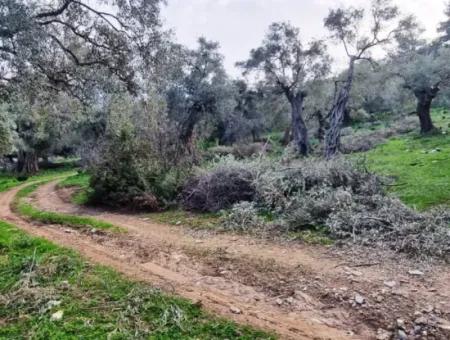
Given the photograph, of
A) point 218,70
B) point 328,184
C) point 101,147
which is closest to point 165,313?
point 328,184

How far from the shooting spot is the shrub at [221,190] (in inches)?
393

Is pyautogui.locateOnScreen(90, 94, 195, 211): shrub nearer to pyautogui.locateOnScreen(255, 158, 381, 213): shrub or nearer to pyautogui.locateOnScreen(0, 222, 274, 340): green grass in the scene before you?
pyautogui.locateOnScreen(255, 158, 381, 213): shrub

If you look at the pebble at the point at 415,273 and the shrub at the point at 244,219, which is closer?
the pebble at the point at 415,273

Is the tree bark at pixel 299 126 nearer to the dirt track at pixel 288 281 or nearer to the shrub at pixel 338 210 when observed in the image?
the shrub at pixel 338 210

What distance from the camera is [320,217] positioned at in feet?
25.6

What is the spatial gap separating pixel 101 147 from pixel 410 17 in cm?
Answer: 1511

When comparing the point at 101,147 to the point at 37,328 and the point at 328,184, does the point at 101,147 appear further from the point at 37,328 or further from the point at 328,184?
the point at 37,328

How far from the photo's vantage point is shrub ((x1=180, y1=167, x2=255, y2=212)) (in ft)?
32.8

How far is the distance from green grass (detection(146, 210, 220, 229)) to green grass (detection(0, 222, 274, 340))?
3.22 metres

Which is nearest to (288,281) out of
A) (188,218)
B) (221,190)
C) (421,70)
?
(188,218)

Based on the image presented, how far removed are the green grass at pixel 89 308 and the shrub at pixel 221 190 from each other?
4571 millimetres

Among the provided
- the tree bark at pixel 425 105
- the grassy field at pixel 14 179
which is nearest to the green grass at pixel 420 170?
the tree bark at pixel 425 105

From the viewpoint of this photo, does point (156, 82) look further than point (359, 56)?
No

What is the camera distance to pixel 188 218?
9.48 meters
